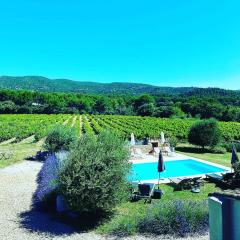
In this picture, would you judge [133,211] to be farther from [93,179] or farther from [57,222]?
[57,222]

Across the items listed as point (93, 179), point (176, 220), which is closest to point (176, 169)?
point (176, 220)

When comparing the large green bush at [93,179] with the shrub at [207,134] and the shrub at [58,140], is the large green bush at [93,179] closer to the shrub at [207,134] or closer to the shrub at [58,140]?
the shrub at [58,140]

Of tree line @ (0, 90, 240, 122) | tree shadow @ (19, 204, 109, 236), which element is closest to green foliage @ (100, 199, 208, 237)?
tree shadow @ (19, 204, 109, 236)

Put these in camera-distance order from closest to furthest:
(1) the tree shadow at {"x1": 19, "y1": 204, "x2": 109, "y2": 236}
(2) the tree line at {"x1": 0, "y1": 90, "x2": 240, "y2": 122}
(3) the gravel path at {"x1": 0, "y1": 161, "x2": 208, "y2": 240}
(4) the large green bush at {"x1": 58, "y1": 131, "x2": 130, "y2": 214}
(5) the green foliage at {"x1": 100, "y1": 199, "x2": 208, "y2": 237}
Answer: (3) the gravel path at {"x1": 0, "y1": 161, "x2": 208, "y2": 240} → (5) the green foliage at {"x1": 100, "y1": 199, "x2": 208, "y2": 237} → (1) the tree shadow at {"x1": 19, "y1": 204, "x2": 109, "y2": 236} → (4) the large green bush at {"x1": 58, "y1": 131, "x2": 130, "y2": 214} → (2) the tree line at {"x1": 0, "y1": 90, "x2": 240, "y2": 122}

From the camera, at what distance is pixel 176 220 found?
10.3 meters

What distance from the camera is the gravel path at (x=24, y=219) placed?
32.9 ft

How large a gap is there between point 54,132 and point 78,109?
3682 inches

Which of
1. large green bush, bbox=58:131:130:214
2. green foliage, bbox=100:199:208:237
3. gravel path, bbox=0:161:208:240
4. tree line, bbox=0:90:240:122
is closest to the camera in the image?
gravel path, bbox=0:161:208:240

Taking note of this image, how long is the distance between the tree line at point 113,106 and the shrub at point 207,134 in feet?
185

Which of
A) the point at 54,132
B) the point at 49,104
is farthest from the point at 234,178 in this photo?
the point at 49,104

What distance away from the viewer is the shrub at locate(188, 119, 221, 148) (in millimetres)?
29453

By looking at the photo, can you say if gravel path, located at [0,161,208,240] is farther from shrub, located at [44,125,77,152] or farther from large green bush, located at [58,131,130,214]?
shrub, located at [44,125,77,152]

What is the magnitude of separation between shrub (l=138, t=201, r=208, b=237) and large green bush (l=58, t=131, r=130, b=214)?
55.5 inches

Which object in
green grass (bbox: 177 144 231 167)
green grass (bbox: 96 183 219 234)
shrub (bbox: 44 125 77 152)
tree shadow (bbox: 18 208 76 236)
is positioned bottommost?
tree shadow (bbox: 18 208 76 236)
